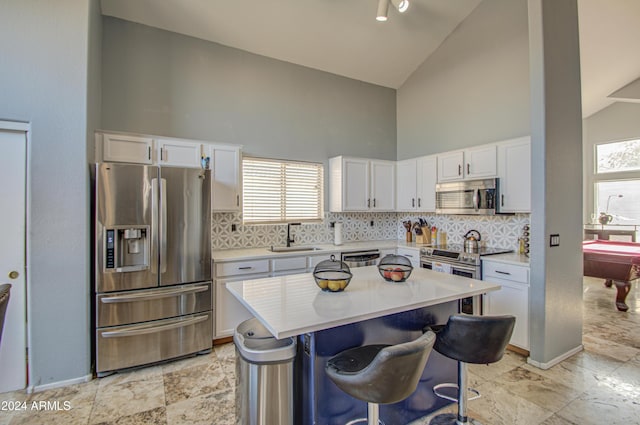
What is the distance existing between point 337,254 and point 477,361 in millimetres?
2377

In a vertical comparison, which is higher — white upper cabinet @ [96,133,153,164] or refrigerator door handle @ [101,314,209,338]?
white upper cabinet @ [96,133,153,164]

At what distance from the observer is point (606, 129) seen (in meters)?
6.94

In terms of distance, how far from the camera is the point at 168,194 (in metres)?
2.93

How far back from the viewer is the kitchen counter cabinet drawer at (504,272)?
298 centimetres

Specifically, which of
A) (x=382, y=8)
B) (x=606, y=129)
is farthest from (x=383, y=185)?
(x=606, y=129)

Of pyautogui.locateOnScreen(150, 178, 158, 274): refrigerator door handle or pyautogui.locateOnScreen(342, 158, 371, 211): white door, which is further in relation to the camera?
pyautogui.locateOnScreen(342, 158, 371, 211): white door

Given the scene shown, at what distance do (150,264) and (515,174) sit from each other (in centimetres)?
386

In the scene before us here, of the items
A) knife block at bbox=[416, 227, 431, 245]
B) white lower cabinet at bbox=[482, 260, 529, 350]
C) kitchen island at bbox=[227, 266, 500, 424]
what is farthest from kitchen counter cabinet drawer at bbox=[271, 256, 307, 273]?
white lower cabinet at bbox=[482, 260, 529, 350]

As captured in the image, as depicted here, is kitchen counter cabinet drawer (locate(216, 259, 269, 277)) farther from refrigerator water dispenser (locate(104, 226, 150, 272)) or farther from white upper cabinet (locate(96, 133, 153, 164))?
white upper cabinet (locate(96, 133, 153, 164))

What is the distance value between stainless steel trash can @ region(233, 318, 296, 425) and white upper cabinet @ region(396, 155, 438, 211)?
3.29 metres

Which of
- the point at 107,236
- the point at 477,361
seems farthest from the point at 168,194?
the point at 477,361

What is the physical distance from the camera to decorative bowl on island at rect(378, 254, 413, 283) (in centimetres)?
228

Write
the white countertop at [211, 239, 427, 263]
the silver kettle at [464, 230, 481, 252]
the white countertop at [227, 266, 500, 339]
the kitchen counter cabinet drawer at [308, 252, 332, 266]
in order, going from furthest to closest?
the kitchen counter cabinet drawer at [308, 252, 332, 266]
the silver kettle at [464, 230, 481, 252]
the white countertop at [211, 239, 427, 263]
the white countertop at [227, 266, 500, 339]

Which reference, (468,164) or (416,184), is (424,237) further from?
(468,164)
